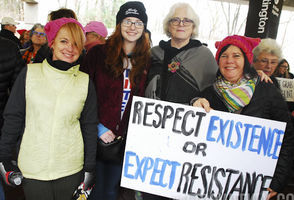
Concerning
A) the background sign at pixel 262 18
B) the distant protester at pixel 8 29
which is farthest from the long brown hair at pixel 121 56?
the distant protester at pixel 8 29

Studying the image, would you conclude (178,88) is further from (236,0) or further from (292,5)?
(292,5)

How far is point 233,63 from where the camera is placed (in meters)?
1.36

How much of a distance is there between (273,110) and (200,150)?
1.79ft

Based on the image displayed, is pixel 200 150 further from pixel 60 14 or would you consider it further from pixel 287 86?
pixel 287 86

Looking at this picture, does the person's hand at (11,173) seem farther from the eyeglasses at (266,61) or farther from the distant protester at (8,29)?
the distant protester at (8,29)

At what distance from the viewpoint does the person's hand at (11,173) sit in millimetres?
1236

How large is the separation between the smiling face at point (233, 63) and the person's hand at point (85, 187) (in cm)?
114

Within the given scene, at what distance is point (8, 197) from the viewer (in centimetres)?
224

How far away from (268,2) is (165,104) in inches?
144

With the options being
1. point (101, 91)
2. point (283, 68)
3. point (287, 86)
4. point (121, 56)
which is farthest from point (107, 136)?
point (283, 68)

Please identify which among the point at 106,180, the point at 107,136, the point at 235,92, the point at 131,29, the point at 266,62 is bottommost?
the point at 106,180

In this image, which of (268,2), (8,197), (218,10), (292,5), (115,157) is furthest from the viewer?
(292,5)

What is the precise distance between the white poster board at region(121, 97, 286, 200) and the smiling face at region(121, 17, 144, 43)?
0.45 m

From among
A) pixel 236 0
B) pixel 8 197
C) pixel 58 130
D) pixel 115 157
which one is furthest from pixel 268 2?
pixel 8 197
